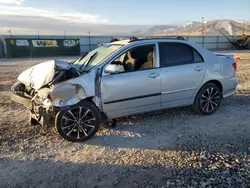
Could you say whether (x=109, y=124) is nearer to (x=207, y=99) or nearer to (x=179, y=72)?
(x=179, y=72)

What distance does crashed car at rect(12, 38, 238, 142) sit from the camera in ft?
13.8

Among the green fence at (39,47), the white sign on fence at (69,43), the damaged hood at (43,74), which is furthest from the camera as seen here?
the white sign on fence at (69,43)

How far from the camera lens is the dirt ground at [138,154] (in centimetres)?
323

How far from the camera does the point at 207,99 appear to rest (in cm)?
552

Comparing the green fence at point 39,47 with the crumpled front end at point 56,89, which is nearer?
the crumpled front end at point 56,89

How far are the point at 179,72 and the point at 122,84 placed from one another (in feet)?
4.22

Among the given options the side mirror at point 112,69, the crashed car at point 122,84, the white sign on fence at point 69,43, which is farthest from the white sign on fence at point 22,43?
the side mirror at point 112,69

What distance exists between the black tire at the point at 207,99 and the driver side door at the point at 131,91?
1023mm

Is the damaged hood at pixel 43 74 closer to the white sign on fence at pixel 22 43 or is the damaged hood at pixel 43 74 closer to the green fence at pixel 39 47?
the green fence at pixel 39 47

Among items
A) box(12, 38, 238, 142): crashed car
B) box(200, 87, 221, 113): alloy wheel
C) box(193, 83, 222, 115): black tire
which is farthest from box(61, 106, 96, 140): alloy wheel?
box(200, 87, 221, 113): alloy wheel

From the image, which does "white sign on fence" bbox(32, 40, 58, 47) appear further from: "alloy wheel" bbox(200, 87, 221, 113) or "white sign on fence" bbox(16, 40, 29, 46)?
"alloy wheel" bbox(200, 87, 221, 113)

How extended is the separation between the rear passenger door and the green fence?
22.0 meters

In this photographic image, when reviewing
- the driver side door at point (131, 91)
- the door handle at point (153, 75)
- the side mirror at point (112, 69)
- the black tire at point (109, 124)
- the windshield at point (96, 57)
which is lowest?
the black tire at point (109, 124)

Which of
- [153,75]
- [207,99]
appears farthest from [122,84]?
[207,99]
